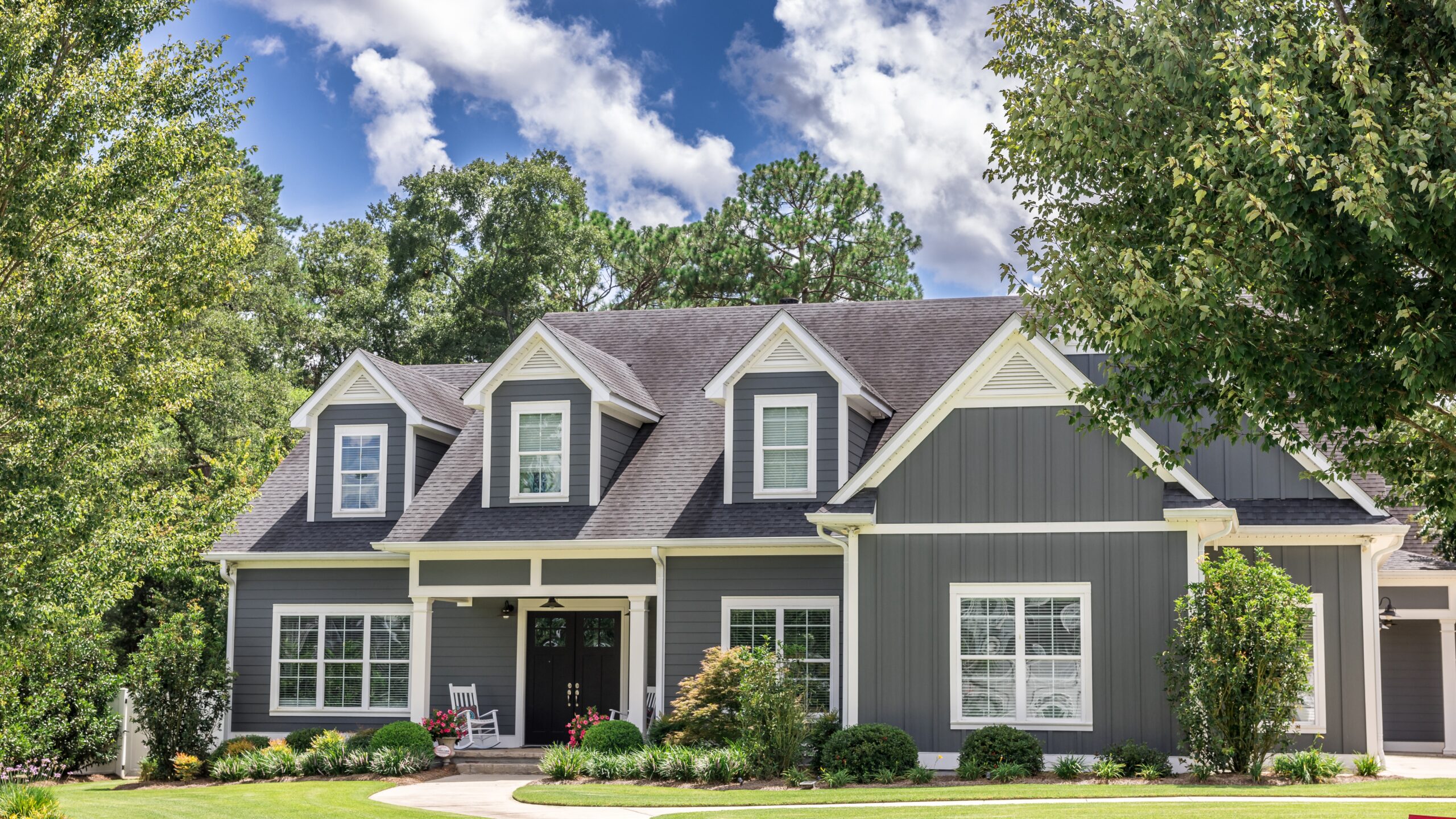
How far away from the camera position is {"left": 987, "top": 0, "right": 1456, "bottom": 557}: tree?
27.4 ft

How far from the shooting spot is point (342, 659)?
2250cm

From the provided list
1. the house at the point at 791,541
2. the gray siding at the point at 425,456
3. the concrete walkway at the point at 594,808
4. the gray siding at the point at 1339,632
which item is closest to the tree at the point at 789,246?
the house at the point at 791,541

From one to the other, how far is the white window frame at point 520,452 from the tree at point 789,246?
60.5 ft

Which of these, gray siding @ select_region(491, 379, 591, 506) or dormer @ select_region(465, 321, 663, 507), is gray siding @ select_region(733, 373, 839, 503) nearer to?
dormer @ select_region(465, 321, 663, 507)

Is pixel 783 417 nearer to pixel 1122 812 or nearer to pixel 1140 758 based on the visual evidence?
pixel 1140 758

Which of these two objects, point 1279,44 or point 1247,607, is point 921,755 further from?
point 1279,44

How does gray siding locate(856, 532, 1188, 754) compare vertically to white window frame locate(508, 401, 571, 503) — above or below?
below

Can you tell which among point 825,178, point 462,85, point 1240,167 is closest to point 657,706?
point 1240,167

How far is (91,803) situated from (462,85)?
18216mm

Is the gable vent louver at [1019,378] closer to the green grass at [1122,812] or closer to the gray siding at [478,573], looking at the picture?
the green grass at [1122,812]

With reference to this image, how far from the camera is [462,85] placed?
98.0 feet

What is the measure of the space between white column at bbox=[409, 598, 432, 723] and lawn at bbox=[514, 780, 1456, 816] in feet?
16.5

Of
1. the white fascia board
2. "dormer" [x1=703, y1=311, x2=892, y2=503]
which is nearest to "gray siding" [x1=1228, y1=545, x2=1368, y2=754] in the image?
"dormer" [x1=703, y1=311, x2=892, y2=503]

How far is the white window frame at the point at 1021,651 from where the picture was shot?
57.7 feet
